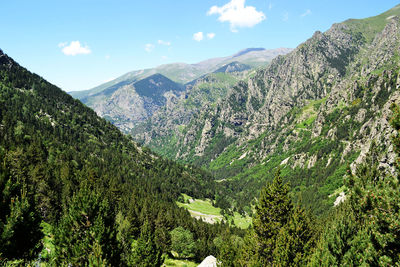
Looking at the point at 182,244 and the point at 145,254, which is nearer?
the point at 145,254

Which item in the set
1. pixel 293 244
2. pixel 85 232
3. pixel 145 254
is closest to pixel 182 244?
pixel 145 254

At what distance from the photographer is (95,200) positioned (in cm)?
3058

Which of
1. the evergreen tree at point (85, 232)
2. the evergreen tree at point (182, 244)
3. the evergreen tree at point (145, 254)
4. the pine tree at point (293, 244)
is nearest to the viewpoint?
the evergreen tree at point (85, 232)

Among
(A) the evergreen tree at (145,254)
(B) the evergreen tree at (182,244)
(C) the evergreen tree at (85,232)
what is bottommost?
(B) the evergreen tree at (182,244)

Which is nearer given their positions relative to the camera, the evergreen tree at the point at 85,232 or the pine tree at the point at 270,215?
the evergreen tree at the point at 85,232

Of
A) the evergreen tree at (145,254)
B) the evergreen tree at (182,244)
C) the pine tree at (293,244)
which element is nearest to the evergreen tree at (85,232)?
the evergreen tree at (145,254)

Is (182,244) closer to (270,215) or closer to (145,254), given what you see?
(145,254)

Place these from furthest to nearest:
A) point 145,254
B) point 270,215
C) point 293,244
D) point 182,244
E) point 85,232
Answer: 1. point 182,244
2. point 270,215
3. point 145,254
4. point 293,244
5. point 85,232

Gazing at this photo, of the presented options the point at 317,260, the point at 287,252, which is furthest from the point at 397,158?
the point at 287,252

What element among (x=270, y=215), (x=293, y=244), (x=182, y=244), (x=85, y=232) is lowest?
(x=182, y=244)

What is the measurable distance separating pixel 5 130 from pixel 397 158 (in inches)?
6793

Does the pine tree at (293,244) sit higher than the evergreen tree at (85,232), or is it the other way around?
the evergreen tree at (85,232)

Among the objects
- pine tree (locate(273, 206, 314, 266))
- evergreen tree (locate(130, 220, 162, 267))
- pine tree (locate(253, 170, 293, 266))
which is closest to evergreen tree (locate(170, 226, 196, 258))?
evergreen tree (locate(130, 220, 162, 267))

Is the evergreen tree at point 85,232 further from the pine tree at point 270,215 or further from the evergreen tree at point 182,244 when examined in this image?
the evergreen tree at point 182,244
